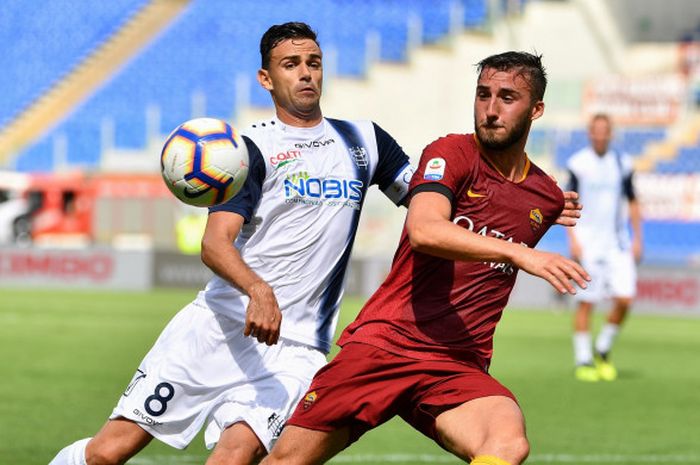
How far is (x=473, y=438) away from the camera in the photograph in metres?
4.88

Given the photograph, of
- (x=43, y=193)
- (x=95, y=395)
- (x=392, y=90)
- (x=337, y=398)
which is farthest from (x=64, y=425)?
(x=43, y=193)

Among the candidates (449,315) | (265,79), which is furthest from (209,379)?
(265,79)

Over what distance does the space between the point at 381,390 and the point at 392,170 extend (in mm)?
1313

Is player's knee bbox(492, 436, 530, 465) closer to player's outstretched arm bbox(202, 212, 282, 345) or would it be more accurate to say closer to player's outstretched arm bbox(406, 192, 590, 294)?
player's outstretched arm bbox(406, 192, 590, 294)

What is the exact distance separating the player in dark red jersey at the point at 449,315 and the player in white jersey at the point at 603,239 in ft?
27.1

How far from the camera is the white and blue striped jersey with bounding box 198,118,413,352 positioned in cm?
572

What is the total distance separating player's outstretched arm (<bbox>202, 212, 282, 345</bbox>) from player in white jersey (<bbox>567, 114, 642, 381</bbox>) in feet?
27.2

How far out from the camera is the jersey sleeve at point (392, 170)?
6051mm

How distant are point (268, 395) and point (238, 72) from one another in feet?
115

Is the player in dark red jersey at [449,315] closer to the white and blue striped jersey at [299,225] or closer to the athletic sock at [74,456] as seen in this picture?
the white and blue striped jersey at [299,225]

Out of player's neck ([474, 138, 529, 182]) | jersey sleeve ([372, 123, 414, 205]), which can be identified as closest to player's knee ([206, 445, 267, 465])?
jersey sleeve ([372, 123, 414, 205])

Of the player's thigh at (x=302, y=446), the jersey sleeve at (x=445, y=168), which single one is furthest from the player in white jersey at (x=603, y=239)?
the player's thigh at (x=302, y=446)

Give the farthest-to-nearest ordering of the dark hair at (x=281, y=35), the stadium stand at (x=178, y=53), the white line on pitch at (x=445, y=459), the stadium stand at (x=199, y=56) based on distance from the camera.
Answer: the stadium stand at (x=199, y=56) < the stadium stand at (x=178, y=53) < the white line on pitch at (x=445, y=459) < the dark hair at (x=281, y=35)

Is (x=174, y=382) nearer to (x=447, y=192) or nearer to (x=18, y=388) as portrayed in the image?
(x=447, y=192)
